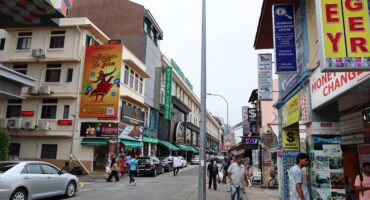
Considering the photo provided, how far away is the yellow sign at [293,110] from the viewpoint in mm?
9070

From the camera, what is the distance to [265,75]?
44.7ft

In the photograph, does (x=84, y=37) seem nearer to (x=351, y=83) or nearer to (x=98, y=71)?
(x=98, y=71)

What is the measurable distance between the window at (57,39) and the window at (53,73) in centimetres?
180

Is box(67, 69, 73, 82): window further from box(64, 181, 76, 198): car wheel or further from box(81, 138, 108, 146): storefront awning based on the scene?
box(64, 181, 76, 198): car wheel

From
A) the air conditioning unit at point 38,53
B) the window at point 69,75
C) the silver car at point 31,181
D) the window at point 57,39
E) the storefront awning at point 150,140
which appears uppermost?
the window at point 57,39

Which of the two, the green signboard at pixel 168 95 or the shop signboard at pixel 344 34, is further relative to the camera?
the green signboard at pixel 168 95

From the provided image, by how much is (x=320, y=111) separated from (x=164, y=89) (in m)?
32.4

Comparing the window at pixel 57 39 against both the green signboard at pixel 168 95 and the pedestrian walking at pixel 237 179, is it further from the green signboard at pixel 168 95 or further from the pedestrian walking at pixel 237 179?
the pedestrian walking at pixel 237 179

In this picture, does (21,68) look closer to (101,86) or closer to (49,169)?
(101,86)

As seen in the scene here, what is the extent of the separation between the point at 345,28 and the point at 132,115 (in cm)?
2468

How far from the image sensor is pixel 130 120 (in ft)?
89.2

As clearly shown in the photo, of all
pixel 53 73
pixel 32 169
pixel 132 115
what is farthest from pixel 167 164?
pixel 32 169

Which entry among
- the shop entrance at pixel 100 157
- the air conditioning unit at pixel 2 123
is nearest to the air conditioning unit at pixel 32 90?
the air conditioning unit at pixel 2 123

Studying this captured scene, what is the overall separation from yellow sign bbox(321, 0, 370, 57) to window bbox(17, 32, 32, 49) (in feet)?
91.5
